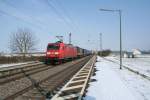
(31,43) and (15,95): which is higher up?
(31,43)

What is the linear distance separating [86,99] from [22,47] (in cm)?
7572

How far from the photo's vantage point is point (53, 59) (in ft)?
107

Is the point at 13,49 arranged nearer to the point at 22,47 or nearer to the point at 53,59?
the point at 22,47

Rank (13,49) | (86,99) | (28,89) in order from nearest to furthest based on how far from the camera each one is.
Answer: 1. (86,99)
2. (28,89)
3. (13,49)

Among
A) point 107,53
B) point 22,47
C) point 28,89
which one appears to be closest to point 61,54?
point 28,89

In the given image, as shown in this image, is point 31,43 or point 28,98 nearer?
point 28,98

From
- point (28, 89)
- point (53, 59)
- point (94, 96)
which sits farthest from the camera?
point (53, 59)

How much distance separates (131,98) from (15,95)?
483cm

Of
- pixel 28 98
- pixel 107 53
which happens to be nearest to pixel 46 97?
pixel 28 98

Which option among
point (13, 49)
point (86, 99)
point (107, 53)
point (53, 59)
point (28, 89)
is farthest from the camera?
point (107, 53)

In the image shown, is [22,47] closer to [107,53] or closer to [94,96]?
[107,53]

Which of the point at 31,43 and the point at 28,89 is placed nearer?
the point at 28,89

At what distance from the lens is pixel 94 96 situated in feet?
32.3

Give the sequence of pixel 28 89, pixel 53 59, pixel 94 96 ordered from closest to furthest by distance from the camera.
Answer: pixel 94 96 < pixel 28 89 < pixel 53 59
